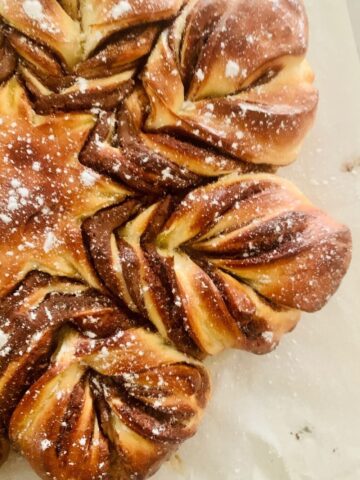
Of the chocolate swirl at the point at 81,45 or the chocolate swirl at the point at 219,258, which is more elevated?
the chocolate swirl at the point at 81,45

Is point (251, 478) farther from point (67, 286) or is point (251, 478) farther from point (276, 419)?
point (67, 286)

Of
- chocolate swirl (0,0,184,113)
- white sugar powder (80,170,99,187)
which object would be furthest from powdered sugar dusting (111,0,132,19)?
white sugar powder (80,170,99,187)

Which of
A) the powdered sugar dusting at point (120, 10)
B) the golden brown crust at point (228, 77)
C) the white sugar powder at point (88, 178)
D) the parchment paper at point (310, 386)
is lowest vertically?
the parchment paper at point (310, 386)

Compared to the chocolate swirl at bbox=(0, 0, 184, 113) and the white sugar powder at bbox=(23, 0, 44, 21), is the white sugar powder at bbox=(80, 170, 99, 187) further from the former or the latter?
the white sugar powder at bbox=(23, 0, 44, 21)

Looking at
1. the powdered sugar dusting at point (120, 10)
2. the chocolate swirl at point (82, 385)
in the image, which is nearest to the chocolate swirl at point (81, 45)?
the powdered sugar dusting at point (120, 10)

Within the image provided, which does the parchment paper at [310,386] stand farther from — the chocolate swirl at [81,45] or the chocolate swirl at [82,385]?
the chocolate swirl at [81,45]

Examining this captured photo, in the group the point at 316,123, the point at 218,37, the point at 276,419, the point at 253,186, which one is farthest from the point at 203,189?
the point at 276,419

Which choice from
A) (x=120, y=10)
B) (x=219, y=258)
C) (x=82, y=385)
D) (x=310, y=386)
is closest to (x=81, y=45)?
(x=120, y=10)
